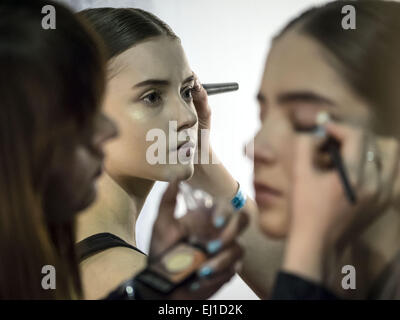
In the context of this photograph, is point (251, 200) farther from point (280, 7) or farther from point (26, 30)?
point (26, 30)

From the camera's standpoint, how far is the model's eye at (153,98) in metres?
0.85

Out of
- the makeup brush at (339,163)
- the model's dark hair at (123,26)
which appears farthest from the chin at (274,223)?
the model's dark hair at (123,26)

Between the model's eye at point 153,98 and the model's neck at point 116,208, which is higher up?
the model's eye at point 153,98

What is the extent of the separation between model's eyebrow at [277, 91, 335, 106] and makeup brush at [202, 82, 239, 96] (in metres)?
0.14

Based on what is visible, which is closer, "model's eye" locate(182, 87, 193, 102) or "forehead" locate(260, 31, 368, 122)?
"forehead" locate(260, 31, 368, 122)

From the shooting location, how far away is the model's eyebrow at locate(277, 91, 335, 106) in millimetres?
723

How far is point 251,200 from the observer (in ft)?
2.89

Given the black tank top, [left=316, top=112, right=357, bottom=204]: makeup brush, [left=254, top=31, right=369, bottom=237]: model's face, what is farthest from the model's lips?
the black tank top

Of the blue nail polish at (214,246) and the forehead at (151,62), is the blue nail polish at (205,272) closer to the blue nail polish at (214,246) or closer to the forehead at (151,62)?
the blue nail polish at (214,246)

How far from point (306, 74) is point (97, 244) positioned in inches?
15.3

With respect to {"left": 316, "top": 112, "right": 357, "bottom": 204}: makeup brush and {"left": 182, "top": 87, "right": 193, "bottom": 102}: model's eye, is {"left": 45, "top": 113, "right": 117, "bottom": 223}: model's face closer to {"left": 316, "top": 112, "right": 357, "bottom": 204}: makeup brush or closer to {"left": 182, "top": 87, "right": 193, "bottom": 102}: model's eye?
{"left": 182, "top": 87, "right": 193, "bottom": 102}: model's eye

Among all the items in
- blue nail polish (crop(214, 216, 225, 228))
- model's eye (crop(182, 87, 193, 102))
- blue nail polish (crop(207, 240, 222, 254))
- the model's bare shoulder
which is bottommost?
the model's bare shoulder
